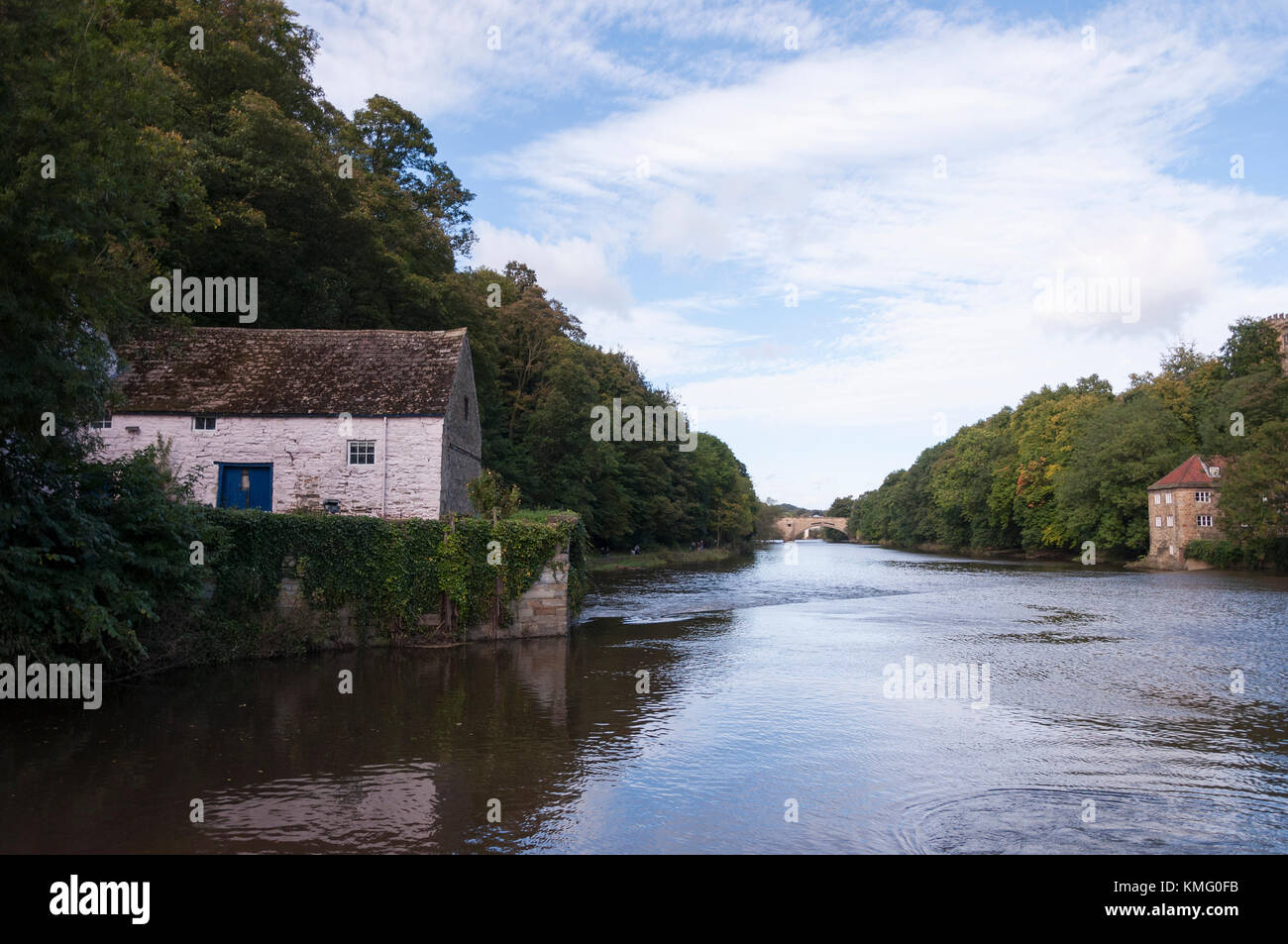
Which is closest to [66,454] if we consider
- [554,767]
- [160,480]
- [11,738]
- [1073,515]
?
[160,480]

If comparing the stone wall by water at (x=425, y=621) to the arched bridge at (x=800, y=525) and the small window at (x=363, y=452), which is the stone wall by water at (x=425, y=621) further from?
the arched bridge at (x=800, y=525)

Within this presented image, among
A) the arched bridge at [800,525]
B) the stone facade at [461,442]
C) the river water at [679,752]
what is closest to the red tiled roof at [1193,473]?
the river water at [679,752]

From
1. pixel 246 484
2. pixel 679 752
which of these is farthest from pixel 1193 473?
pixel 679 752

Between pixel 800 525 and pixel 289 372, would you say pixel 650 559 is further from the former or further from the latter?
Answer: pixel 800 525

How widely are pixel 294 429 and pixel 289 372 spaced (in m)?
2.15

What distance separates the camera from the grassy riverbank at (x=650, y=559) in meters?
53.4

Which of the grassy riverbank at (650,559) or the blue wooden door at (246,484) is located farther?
the grassy riverbank at (650,559)

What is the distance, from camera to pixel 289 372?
25.3 m

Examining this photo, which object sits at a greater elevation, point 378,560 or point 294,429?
point 294,429

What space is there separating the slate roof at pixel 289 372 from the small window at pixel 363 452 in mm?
826

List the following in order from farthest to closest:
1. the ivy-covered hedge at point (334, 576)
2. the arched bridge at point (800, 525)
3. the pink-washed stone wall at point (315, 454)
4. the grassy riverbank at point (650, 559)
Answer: the arched bridge at point (800, 525) < the grassy riverbank at point (650, 559) < the pink-washed stone wall at point (315, 454) < the ivy-covered hedge at point (334, 576)

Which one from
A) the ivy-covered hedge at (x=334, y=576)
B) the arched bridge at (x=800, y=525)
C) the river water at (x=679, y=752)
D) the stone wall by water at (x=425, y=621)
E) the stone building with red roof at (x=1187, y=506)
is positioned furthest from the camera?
the arched bridge at (x=800, y=525)

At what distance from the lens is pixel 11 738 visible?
11.3 metres

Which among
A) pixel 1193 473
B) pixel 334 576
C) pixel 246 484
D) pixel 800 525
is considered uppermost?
pixel 1193 473
